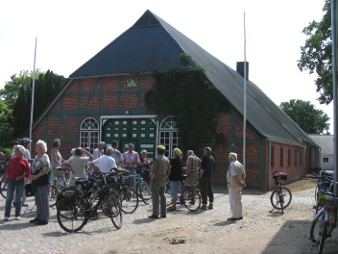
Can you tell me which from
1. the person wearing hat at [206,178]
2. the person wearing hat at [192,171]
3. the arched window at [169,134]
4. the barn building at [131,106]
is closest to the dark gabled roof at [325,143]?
the barn building at [131,106]

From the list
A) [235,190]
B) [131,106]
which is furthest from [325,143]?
[235,190]

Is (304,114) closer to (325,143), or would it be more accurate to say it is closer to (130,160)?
(325,143)

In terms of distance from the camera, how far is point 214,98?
21.8 meters

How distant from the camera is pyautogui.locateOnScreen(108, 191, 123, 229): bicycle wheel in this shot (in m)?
9.82

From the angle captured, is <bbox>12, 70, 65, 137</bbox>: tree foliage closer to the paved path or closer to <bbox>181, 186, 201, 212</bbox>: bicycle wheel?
<bbox>181, 186, 201, 212</bbox>: bicycle wheel

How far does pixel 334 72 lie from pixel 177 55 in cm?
1450

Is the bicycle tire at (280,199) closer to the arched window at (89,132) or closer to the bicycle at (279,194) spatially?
the bicycle at (279,194)

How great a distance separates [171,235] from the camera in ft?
30.2

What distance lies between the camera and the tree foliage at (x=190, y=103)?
2191 centimetres

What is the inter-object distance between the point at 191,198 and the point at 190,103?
9496 millimetres

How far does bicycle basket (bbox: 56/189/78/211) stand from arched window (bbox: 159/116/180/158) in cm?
1340

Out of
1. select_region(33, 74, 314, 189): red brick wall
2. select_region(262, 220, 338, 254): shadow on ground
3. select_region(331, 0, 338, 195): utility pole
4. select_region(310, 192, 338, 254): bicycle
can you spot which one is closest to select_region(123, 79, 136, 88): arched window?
select_region(33, 74, 314, 189): red brick wall

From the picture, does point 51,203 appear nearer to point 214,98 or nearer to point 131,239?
point 131,239

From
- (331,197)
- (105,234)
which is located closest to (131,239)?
(105,234)
